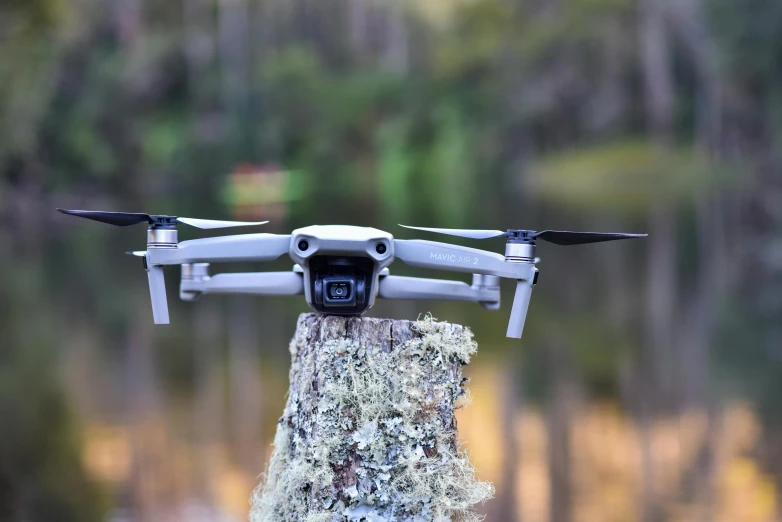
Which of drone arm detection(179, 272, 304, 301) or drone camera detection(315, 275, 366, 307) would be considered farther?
drone arm detection(179, 272, 304, 301)

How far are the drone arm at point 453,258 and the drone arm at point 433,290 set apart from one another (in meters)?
0.13

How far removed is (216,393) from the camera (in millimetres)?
9914

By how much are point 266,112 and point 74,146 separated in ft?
98.7

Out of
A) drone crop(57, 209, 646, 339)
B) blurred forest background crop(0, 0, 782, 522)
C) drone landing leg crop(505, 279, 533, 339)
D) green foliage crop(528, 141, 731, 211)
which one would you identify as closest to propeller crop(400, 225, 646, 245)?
drone crop(57, 209, 646, 339)

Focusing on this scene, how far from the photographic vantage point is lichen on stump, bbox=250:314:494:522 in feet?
11.4

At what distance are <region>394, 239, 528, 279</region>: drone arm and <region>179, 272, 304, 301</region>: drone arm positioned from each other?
1.28 ft

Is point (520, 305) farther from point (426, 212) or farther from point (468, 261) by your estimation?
point (426, 212)

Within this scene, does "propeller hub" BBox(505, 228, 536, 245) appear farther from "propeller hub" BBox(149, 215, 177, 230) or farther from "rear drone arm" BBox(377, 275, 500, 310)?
"propeller hub" BBox(149, 215, 177, 230)

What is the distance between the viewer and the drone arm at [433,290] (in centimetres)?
359

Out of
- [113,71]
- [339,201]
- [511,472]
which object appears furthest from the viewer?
[113,71]

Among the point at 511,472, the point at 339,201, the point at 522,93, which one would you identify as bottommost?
the point at 511,472

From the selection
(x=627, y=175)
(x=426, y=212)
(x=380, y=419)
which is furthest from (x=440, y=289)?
(x=627, y=175)

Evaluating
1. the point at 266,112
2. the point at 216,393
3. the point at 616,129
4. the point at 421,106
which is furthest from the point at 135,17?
the point at 216,393

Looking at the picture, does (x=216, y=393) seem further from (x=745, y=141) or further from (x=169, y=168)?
(x=169, y=168)
